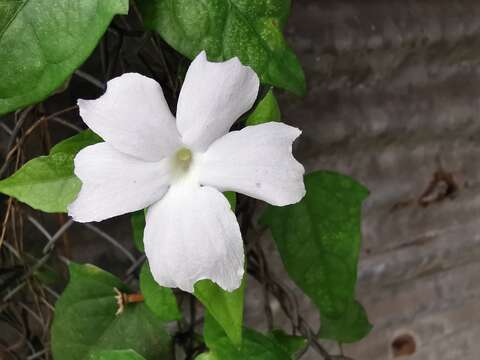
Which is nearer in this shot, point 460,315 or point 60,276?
point 60,276

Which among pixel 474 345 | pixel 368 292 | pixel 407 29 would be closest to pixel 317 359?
pixel 368 292

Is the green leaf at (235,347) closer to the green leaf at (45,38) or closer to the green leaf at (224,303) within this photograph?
the green leaf at (224,303)

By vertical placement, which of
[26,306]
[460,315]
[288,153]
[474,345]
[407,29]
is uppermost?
[288,153]

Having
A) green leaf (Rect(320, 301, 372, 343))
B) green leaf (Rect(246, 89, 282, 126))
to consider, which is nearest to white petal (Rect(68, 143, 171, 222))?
green leaf (Rect(246, 89, 282, 126))

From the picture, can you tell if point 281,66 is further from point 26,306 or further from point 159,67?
→ point 26,306

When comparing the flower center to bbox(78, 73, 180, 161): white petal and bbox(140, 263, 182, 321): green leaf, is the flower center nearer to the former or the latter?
bbox(78, 73, 180, 161): white petal

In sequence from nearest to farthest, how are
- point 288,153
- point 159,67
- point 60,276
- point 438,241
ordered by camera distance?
point 288,153
point 159,67
point 60,276
point 438,241

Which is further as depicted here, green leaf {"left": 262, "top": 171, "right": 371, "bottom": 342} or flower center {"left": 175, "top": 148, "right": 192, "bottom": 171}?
green leaf {"left": 262, "top": 171, "right": 371, "bottom": 342}
